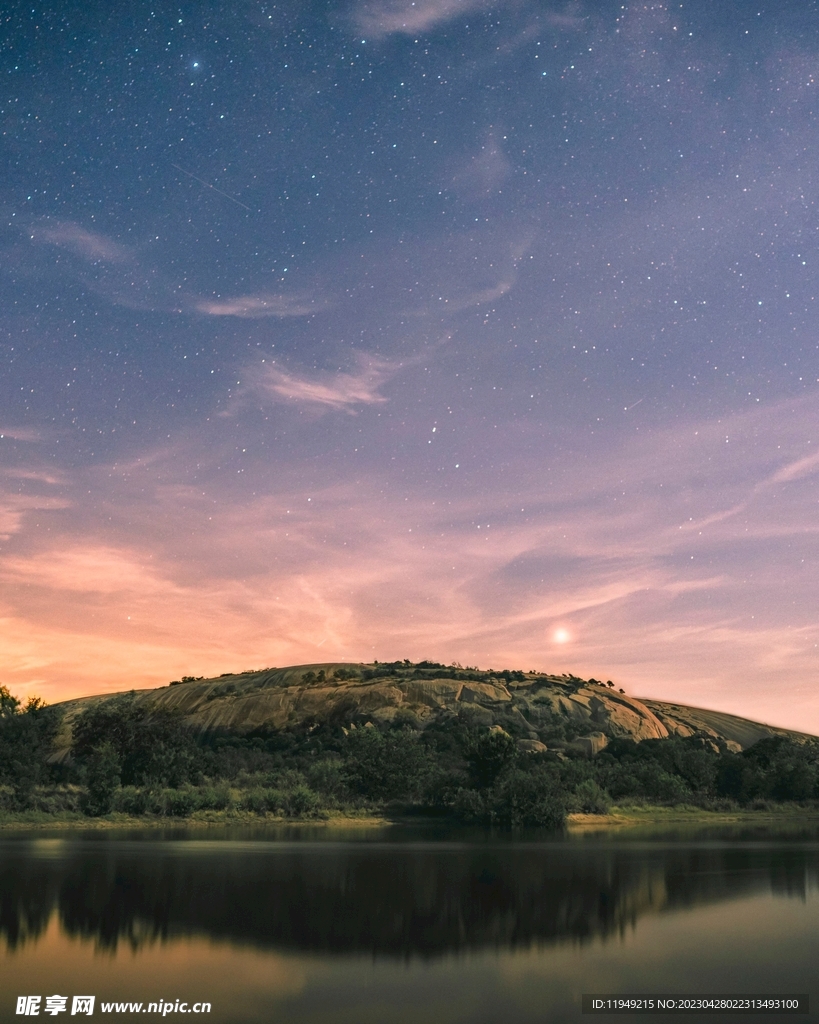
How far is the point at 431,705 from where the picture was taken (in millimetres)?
156125

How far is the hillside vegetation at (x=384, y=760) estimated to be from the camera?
6444cm

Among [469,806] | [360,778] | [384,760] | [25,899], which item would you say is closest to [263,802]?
[360,778]

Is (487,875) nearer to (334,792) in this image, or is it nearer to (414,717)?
(334,792)

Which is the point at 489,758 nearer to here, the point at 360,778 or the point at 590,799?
the point at 590,799

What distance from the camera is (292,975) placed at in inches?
571

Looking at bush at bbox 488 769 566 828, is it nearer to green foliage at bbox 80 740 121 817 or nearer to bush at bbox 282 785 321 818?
bush at bbox 282 785 321 818

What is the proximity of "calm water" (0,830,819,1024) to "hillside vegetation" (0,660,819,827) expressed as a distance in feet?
105

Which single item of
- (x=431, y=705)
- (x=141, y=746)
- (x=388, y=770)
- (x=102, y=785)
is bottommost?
(x=102, y=785)

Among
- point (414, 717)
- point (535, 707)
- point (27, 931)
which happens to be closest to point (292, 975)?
point (27, 931)

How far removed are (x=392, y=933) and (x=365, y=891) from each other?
20.4 feet

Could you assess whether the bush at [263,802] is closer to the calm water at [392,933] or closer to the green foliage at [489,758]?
the green foliage at [489,758]

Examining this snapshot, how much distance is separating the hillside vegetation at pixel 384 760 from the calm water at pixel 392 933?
105ft

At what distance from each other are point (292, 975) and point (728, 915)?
39.9ft

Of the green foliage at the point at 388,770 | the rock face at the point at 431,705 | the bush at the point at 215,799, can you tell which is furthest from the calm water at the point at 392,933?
the rock face at the point at 431,705
